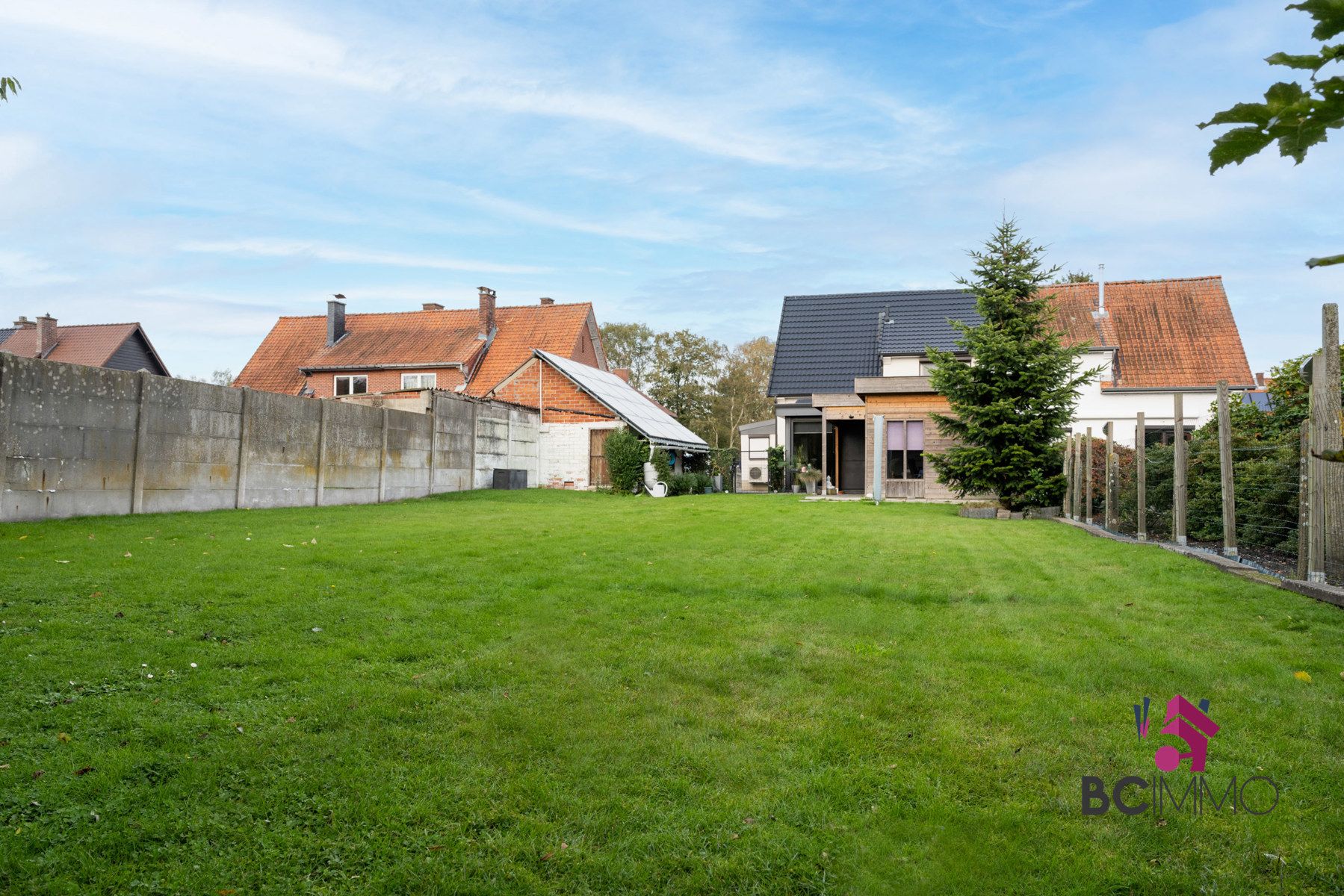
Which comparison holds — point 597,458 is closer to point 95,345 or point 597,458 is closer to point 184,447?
point 184,447

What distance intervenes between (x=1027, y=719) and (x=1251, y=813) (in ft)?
3.21

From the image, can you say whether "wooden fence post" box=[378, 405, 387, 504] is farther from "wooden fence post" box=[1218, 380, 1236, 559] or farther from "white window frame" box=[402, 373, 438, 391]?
"white window frame" box=[402, 373, 438, 391]

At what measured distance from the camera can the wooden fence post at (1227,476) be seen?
8.45m

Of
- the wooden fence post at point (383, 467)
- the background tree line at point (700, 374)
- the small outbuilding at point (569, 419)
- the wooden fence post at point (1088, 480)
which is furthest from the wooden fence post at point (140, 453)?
the background tree line at point (700, 374)

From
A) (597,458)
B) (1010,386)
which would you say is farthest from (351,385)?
(1010,386)

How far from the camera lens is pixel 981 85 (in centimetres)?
1008

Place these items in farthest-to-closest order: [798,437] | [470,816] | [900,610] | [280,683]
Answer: [798,437] < [900,610] < [280,683] < [470,816]

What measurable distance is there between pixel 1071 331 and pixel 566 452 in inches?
754

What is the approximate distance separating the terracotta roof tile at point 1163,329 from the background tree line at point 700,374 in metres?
22.5

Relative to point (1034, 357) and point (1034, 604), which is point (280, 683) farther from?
point (1034, 357)

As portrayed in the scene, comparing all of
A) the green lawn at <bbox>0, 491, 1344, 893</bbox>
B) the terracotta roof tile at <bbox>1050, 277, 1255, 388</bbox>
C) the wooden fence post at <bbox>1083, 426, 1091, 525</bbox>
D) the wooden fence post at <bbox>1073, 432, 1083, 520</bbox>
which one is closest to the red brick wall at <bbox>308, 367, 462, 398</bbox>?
the terracotta roof tile at <bbox>1050, 277, 1255, 388</bbox>

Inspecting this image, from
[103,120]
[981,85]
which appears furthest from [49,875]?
[103,120]

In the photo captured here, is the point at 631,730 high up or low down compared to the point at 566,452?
down

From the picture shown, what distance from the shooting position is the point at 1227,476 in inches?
336
